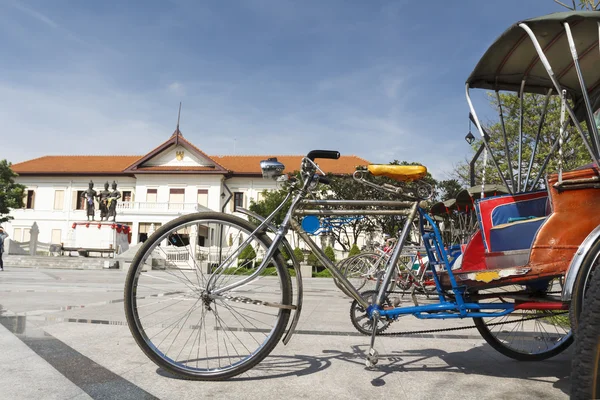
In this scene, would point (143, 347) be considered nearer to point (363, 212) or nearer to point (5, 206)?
point (363, 212)

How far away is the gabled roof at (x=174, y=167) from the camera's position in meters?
43.4

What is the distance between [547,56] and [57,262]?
26980mm

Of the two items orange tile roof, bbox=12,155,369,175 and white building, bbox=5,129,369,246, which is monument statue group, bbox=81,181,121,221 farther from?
orange tile roof, bbox=12,155,369,175

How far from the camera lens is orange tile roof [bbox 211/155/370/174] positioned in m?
44.6

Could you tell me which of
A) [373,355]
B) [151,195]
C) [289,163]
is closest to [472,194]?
[373,355]

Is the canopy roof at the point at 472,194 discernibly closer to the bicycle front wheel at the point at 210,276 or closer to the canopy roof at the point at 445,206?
the canopy roof at the point at 445,206

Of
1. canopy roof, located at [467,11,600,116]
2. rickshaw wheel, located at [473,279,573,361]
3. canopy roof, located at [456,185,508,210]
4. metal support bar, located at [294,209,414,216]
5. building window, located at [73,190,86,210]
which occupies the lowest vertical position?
rickshaw wheel, located at [473,279,573,361]

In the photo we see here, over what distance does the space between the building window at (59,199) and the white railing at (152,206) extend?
25.9 feet

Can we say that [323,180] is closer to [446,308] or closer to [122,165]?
[446,308]

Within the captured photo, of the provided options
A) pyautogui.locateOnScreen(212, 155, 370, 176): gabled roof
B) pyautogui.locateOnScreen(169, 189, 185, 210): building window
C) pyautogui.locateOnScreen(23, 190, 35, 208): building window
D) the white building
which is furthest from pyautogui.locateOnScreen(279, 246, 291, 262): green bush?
pyautogui.locateOnScreen(23, 190, 35, 208): building window

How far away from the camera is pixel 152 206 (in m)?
41.4

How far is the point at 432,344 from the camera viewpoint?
12.9 ft

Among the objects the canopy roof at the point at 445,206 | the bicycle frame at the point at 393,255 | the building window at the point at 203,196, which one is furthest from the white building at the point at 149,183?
the bicycle frame at the point at 393,255

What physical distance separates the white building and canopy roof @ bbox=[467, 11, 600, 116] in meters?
38.7
